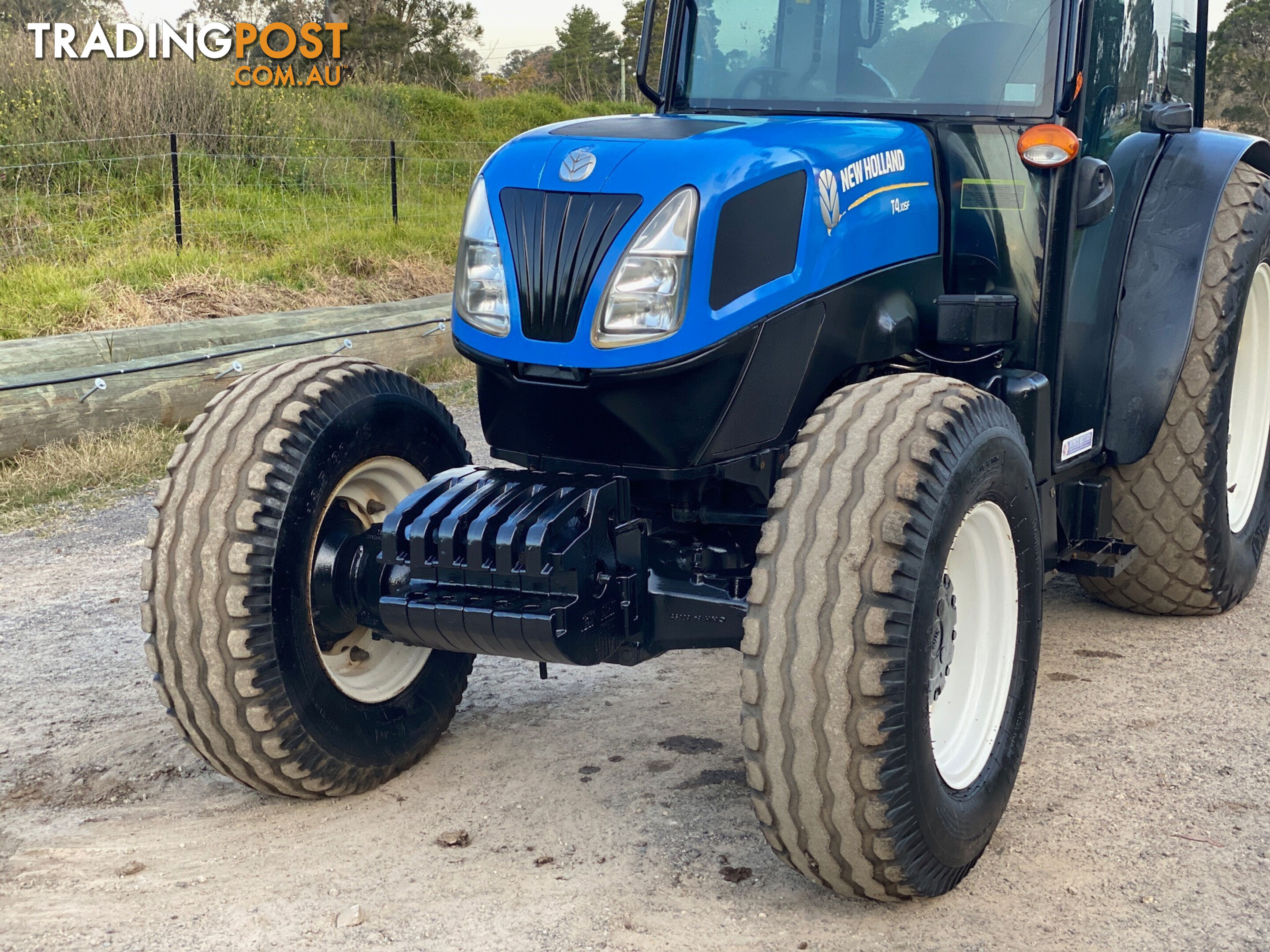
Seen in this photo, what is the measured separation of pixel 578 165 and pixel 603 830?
1642mm

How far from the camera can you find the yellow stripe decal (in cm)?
330

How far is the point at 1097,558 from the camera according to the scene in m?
4.23

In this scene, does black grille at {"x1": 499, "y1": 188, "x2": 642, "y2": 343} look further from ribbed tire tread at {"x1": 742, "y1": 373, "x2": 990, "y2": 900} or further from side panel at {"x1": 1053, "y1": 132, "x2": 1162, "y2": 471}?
side panel at {"x1": 1053, "y1": 132, "x2": 1162, "y2": 471}

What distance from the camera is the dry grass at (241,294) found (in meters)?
9.68

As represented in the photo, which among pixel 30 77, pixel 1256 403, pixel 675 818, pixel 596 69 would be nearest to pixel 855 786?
pixel 675 818

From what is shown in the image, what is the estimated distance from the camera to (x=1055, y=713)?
4008mm

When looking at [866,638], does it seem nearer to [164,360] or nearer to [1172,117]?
[1172,117]

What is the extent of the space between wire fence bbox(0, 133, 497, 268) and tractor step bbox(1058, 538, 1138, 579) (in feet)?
31.1

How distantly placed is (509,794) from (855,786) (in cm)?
121

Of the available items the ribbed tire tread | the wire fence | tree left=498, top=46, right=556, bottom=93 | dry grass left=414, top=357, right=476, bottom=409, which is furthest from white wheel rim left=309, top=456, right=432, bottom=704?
tree left=498, top=46, right=556, bottom=93

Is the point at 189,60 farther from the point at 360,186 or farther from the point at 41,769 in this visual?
the point at 41,769

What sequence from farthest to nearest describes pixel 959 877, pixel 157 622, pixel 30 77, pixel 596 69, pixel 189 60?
pixel 596 69
pixel 189 60
pixel 30 77
pixel 157 622
pixel 959 877

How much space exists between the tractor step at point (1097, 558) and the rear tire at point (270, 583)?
7.06 feet

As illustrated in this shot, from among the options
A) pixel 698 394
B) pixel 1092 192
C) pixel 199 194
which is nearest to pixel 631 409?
pixel 698 394
